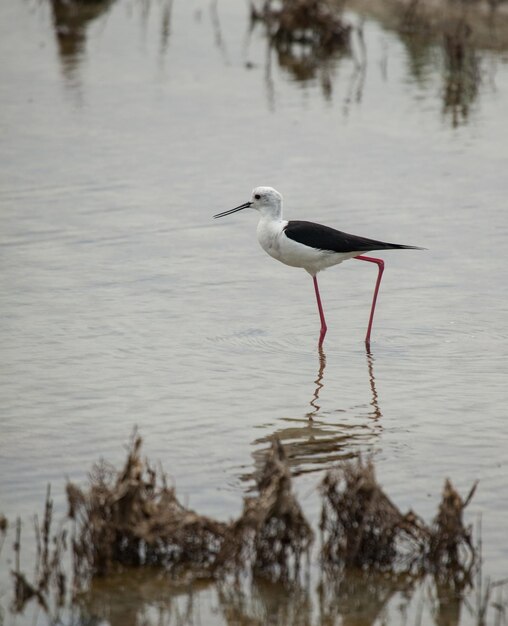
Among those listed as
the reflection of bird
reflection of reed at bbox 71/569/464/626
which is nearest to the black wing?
the reflection of bird

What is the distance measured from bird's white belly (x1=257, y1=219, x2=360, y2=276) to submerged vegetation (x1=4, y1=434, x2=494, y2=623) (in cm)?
326

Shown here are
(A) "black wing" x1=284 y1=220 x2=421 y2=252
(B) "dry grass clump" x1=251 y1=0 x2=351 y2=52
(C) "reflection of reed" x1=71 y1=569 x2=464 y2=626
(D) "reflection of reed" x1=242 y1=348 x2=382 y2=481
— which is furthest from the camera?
→ (B) "dry grass clump" x1=251 y1=0 x2=351 y2=52

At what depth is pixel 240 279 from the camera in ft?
28.6

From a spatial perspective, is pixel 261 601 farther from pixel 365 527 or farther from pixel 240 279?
pixel 240 279

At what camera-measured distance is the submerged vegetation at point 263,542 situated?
439 cm

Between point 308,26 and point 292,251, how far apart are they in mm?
10102

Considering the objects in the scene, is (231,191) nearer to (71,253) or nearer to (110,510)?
(71,253)

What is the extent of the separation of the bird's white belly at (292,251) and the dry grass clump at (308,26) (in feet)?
30.4

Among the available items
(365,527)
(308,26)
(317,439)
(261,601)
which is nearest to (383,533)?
(365,527)

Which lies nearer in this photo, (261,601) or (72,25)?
(261,601)

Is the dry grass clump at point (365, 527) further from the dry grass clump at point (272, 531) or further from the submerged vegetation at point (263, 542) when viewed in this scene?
the dry grass clump at point (272, 531)

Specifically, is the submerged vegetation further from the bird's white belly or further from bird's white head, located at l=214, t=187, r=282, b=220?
bird's white head, located at l=214, t=187, r=282, b=220

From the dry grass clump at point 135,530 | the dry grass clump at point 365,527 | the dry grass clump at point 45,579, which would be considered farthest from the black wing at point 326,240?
the dry grass clump at point 45,579

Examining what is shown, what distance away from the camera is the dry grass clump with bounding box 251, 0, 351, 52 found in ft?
54.7
